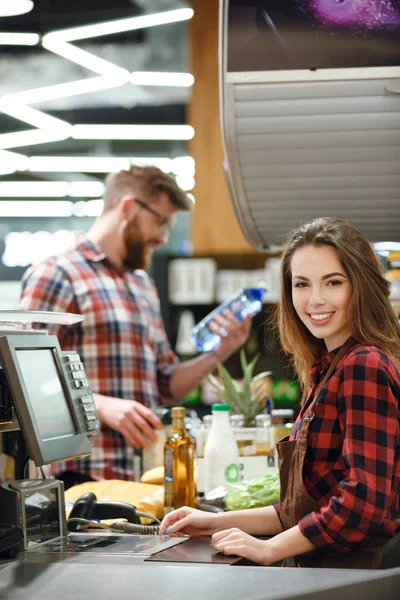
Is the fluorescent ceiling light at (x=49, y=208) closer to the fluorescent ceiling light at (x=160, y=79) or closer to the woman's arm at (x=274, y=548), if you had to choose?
the fluorescent ceiling light at (x=160, y=79)

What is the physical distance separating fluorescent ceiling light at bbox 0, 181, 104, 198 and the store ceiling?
Result: 86 millimetres

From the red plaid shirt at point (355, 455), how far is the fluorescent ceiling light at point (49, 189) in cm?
633

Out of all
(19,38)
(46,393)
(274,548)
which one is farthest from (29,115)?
(274,548)

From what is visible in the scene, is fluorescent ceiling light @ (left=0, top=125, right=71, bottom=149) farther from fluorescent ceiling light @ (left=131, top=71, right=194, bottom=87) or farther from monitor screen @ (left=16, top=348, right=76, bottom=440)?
monitor screen @ (left=16, top=348, right=76, bottom=440)

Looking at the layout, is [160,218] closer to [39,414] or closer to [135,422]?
[135,422]

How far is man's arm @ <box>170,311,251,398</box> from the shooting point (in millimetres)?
3494

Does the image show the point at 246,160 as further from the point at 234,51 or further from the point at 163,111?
the point at 163,111

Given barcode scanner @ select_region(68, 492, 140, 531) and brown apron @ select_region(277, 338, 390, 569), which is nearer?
brown apron @ select_region(277, 338, 390, 569)

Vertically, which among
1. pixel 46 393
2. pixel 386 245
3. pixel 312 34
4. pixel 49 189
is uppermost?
pixel 49 189

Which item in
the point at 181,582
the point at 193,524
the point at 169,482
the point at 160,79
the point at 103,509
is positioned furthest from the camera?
the point at 160,79

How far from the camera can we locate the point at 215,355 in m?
3.55

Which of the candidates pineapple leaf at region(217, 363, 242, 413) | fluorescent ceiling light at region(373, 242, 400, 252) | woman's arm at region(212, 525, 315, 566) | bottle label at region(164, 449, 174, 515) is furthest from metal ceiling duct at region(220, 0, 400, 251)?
woman's arm at region(212, 525, 315, 566)

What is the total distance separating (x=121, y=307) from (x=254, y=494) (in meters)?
1.49

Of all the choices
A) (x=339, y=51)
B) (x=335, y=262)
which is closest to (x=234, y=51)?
(x=339, y=51)
